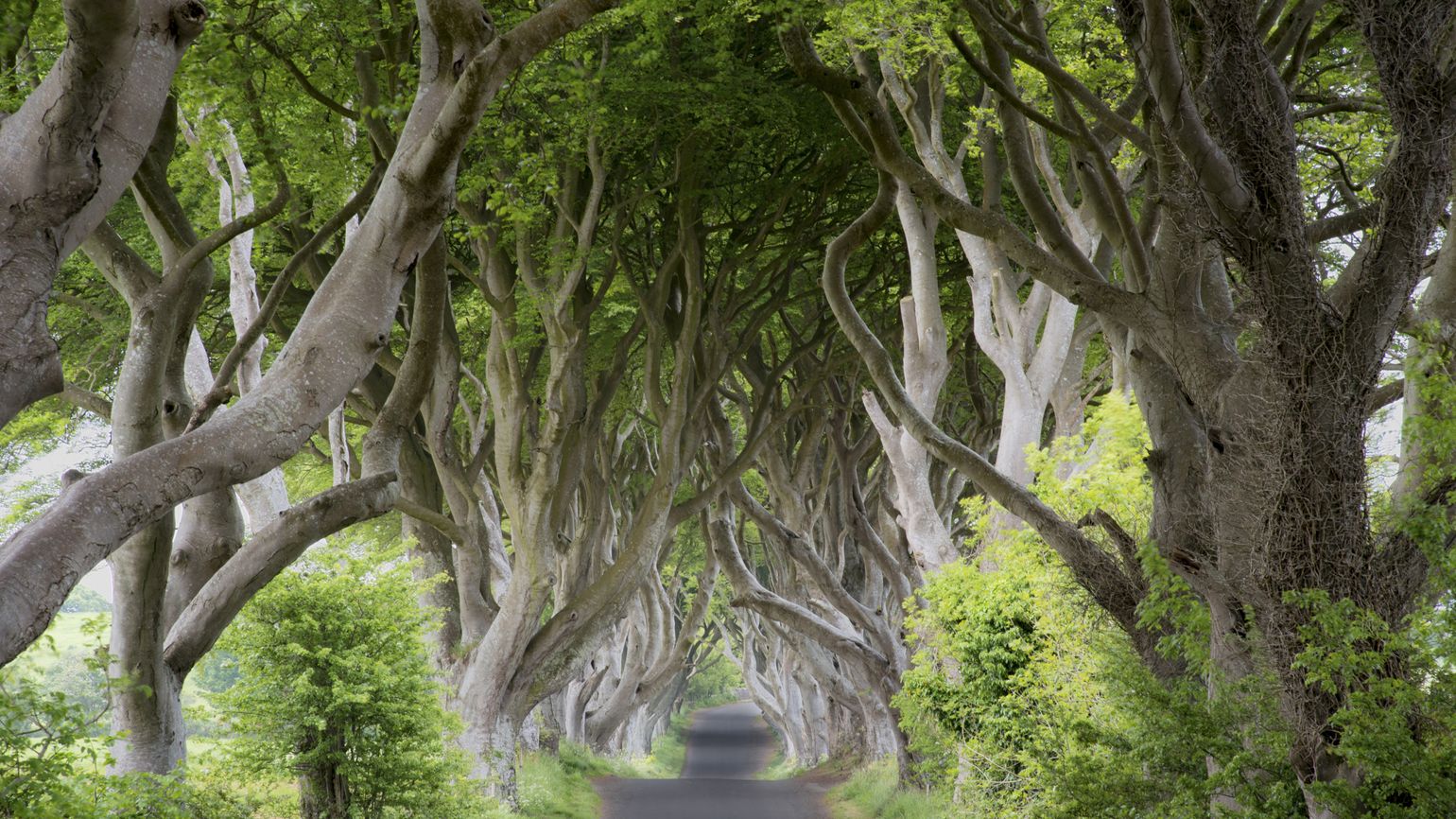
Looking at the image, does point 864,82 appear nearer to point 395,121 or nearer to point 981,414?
point 395,121

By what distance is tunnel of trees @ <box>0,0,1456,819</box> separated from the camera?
553 centimetres

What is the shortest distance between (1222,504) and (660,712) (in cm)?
3503

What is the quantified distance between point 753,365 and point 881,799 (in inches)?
276

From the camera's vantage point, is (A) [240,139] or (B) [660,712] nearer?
(A) [240,139]

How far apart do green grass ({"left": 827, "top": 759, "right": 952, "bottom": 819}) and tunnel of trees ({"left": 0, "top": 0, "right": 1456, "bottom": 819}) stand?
630 millimetres

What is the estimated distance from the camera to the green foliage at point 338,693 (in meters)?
10.2

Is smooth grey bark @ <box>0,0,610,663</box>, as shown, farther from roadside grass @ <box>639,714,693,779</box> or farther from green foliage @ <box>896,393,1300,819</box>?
roadside grass @ <box>639,714,693,779</box>

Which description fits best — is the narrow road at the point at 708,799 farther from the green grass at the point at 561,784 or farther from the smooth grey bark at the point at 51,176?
the smooth grey bark at the point at 51,176


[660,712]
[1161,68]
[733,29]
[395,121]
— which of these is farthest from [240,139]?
[660,712]

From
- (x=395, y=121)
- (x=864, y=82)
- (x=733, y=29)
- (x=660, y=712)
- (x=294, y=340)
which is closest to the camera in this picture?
(x=294, y=340)

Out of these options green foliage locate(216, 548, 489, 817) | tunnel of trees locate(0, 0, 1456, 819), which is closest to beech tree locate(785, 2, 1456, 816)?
tunnel of trees locate(0, 0, 1456, 819)

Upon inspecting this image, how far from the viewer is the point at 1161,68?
7.09 m

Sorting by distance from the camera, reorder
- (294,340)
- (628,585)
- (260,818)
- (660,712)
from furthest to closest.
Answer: (660,712)
(628,585)
(260,818)
(294,340)

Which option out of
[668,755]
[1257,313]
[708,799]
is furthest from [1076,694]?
[668,755]
